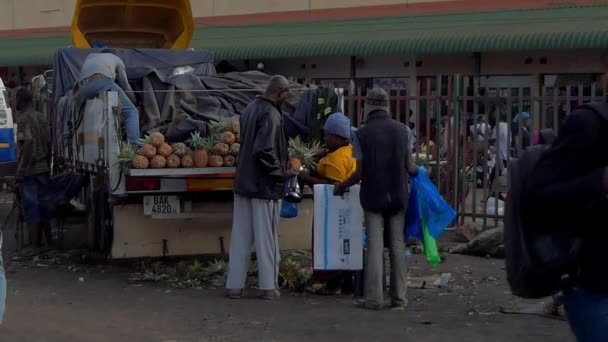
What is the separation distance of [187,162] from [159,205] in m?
0.54

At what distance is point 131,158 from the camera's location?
10.3 m

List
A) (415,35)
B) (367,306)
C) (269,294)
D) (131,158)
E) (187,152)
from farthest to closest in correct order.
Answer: (415,35), (187,152), (131,158), (269,294), (367,306)

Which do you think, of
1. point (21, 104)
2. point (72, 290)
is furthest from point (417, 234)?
point (21, 104)

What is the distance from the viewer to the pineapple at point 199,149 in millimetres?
10312

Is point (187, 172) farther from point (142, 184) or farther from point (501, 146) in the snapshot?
point (501, 146)

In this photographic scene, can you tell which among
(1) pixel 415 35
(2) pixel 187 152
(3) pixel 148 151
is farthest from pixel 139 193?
(1) pixel 415 35

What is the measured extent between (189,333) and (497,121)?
655cm

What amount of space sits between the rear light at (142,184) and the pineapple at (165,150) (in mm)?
260

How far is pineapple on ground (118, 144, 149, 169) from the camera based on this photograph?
1015 centimetres

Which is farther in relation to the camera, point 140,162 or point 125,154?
point 125,154

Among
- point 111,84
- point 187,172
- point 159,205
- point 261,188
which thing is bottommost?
Result: point 159,205

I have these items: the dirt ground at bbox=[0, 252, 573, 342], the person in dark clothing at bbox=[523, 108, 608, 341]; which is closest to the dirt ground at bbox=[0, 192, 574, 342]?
the dirt ground at bbox=[0, 252, 573, 342]

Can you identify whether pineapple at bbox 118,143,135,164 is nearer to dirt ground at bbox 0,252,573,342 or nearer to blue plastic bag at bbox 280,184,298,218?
dirt ground at bbox 0,252,573,342

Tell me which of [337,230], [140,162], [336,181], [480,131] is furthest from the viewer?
[480,131]
